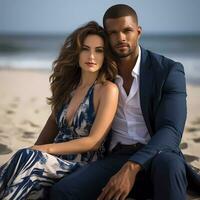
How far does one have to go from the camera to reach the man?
2.05 metres

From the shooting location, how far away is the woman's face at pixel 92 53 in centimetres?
248

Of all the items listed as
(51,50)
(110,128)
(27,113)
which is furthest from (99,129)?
(51,50)

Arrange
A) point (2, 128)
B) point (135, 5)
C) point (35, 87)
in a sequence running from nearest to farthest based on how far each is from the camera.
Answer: point (2, 128)
point (35, 87)
point (135, 5)

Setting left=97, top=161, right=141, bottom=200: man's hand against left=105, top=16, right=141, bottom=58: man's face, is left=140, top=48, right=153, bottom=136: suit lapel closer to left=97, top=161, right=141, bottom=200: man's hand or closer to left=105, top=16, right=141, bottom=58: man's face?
left=105, top=16, right=141, bottom=58: man's face

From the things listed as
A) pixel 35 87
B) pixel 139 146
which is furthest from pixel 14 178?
pixel 35 87

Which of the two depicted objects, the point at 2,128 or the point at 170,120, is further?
the point at 2,128

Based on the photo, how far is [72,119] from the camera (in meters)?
2.45

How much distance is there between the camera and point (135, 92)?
2445mm

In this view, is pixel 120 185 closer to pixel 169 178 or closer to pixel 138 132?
pixel 169 178

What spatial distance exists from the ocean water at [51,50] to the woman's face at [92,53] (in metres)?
7.44

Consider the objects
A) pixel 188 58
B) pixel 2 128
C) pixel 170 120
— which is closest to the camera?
pixel 170 120

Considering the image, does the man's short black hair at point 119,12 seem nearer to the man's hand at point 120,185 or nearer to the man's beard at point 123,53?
the man's beard at point 123,53

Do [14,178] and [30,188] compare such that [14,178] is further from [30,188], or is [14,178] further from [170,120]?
[170,120]

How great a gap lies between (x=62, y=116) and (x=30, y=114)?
4.08m
